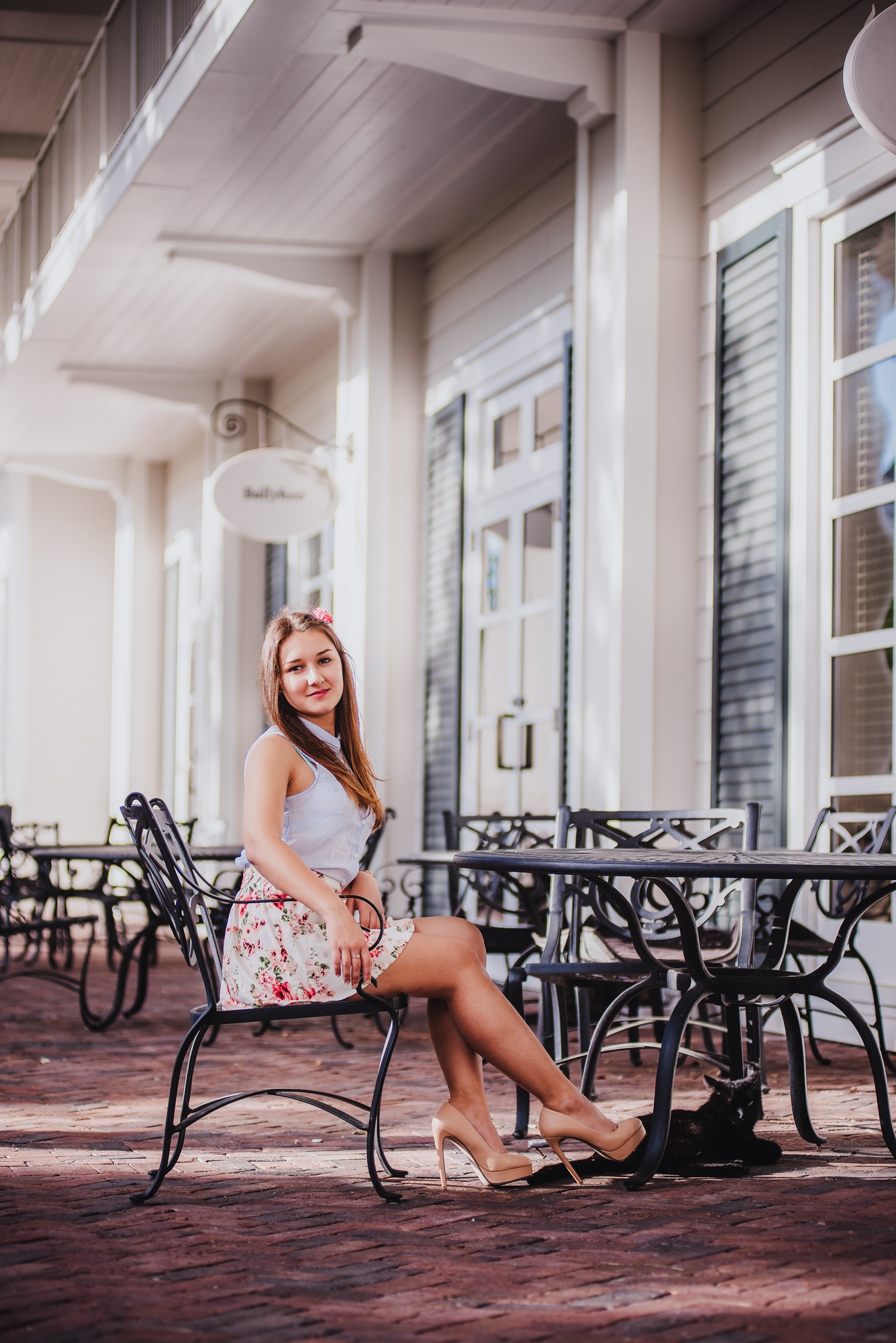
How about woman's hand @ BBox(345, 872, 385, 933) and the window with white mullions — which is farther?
the window with white mullions

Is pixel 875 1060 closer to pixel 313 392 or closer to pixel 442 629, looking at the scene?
pixel 442 629

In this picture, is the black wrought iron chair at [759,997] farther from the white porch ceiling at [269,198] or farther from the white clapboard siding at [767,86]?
the white porch ceiling at [269,198]

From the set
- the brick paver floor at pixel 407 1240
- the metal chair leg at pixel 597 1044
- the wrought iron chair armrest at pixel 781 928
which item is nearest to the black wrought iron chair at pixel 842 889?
the brick paver floor at pixel 407 1240

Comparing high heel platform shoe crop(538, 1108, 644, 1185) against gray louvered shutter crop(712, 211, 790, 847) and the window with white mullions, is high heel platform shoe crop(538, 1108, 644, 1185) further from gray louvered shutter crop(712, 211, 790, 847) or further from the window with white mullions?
gray louvered shutter crop(712, 211, 790, 847)

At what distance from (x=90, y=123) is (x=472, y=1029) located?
742 cm

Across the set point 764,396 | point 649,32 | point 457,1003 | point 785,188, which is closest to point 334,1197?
point 457,1003

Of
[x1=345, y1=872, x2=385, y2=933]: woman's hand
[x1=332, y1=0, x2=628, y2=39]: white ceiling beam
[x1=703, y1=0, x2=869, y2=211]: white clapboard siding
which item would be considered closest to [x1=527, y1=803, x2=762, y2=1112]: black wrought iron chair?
[x1=345, y1=872, x2=385, y2=933]: woman's hand

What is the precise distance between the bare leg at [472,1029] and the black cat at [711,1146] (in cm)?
19

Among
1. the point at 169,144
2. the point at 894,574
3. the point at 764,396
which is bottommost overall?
the point at 894,574

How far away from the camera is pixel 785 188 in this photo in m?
5.85

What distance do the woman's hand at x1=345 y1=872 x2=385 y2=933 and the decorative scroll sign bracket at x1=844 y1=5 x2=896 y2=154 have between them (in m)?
2.20

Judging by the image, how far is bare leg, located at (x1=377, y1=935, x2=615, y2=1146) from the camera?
10.6 feet

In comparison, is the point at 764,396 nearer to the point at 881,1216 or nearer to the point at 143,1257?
the point at 881,1216

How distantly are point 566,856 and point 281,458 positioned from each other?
19.8 ft
